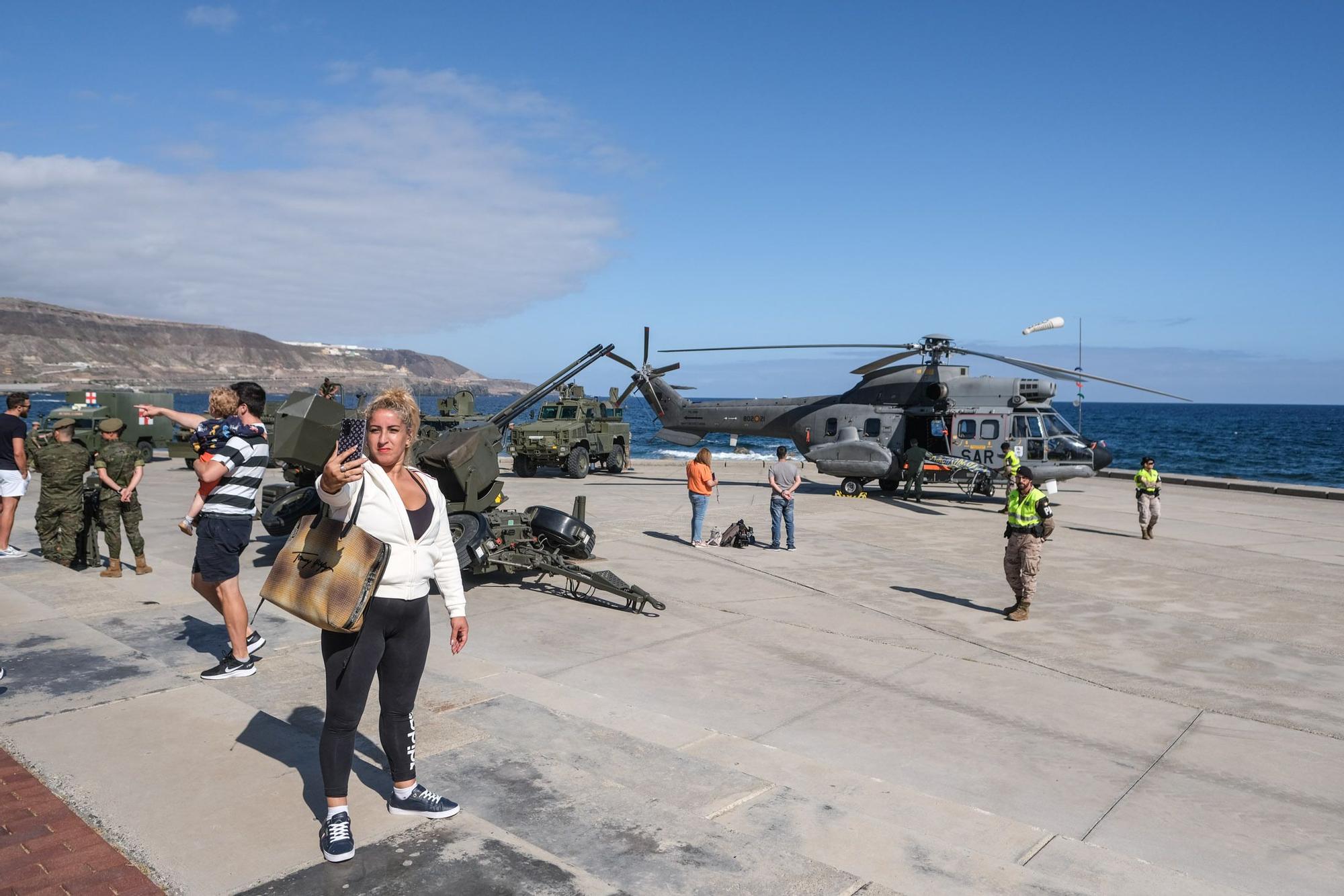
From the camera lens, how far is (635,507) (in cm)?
1551

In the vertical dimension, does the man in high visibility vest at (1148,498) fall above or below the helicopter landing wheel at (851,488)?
above

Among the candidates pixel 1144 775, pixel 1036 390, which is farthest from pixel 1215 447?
pixel 1144 775

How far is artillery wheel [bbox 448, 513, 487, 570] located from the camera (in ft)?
25.3

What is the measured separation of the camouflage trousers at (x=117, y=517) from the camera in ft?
26.7

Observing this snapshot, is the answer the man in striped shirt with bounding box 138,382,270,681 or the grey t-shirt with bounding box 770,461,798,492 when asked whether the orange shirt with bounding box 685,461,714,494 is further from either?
the man in striped shirt with bounding box 138,382,270,681

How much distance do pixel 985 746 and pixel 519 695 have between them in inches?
104

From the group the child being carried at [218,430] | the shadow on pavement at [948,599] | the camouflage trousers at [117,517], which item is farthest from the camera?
the shadow on pavement at [948,599]

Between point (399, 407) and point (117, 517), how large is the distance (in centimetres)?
677

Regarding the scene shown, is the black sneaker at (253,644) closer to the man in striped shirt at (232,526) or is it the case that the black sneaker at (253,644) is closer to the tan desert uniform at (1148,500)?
the man in striped shirt at (232,526)

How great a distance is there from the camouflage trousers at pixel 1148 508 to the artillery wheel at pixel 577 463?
1212 cm

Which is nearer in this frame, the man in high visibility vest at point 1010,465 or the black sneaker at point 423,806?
the black sneaker at point 423,806

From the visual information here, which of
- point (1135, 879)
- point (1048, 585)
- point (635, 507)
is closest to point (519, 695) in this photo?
point (1135, 879)

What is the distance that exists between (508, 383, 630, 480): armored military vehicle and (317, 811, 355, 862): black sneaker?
17575mm

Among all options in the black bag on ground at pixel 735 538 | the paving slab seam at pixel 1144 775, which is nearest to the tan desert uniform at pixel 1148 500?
the black bag on ground at pixel 735 538
